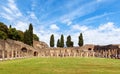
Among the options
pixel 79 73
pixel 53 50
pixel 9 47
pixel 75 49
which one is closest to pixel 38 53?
pixel 53 50

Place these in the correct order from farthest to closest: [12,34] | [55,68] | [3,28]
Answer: [12,34]
[3,28]
[55,68]

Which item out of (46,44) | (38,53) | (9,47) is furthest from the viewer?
(46,44)

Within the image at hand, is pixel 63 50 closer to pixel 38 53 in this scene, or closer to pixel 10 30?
pixel 38 53

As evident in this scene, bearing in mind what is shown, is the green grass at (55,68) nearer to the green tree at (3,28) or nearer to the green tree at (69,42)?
the green tree at (3,28)

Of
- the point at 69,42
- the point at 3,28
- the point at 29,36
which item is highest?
the point at 3,28

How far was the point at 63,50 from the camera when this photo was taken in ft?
315

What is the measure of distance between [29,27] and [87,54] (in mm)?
23243

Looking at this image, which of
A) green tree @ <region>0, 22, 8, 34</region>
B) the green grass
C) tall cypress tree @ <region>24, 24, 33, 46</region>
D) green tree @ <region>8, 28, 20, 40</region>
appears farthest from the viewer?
green tree @ <region>8, 28, 20, 40</region>

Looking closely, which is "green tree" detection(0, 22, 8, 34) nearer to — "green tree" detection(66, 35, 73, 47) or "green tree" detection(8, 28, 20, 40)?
"green tree" detection(8, 28, 20, 40)

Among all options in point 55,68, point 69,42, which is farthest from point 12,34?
point 55,68

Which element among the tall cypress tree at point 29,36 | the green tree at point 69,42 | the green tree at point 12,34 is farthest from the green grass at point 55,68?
the green tree at point 69,42

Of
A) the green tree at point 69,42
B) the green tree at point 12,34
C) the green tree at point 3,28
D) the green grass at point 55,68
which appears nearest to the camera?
the green grass at point 55,68

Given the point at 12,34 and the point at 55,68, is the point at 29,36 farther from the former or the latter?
the point at 55,68

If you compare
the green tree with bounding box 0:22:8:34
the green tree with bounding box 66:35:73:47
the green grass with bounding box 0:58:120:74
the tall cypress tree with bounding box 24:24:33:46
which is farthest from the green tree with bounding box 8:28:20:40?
the green grass with bounding box 0:58:120:74
